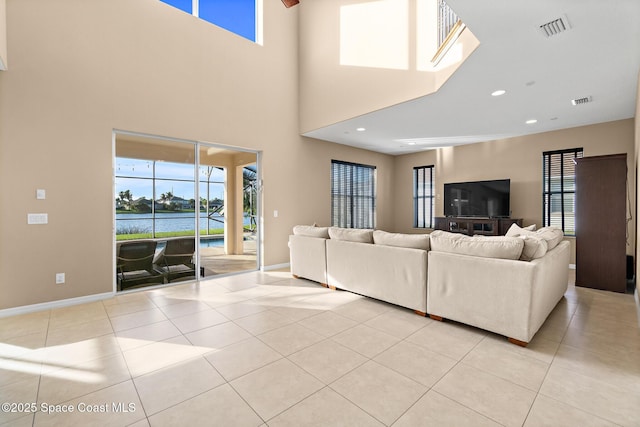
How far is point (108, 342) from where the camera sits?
2.62 m

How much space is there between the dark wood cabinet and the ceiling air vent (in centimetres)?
243

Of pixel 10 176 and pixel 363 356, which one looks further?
pixel 10 176

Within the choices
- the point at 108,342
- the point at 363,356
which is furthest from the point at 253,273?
the point at 363,356

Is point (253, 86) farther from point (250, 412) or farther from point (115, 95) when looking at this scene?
point (250, 412)

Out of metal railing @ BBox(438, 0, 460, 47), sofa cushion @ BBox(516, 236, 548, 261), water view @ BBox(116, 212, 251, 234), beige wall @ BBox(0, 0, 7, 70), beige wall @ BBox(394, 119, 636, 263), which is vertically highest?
metal railing @ BBox(438, 0, 460, 47)

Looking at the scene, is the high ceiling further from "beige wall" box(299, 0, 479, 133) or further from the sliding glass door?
the sliding glass door

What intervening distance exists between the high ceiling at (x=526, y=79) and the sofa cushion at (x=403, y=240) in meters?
2.08

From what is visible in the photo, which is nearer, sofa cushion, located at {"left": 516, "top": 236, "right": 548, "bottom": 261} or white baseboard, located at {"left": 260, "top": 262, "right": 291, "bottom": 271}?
sofa cushion, located at {"left": 516, "top": 236, "right": 548, "bottom": 261}

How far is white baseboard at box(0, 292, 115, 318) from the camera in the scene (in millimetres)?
3320

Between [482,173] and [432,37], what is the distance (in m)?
4.15

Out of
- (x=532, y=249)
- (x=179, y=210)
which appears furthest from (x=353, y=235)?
(x=179, y=210)

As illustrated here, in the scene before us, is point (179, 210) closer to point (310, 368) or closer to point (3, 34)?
point (3, 34)

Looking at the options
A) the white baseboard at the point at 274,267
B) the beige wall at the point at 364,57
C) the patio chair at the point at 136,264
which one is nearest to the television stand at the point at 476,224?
the beige wall at the point at 364,57

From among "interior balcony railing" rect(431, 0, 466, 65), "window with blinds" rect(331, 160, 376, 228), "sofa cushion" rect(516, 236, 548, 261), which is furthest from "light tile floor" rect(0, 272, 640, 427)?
"window with blinds" rect(331, 160, 376, 228)
